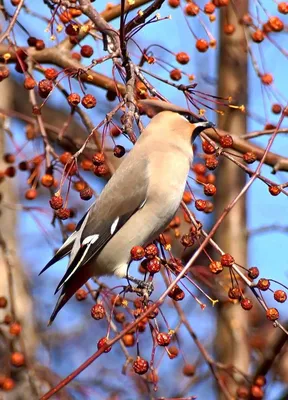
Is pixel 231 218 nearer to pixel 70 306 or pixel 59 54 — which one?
pixel 59 54

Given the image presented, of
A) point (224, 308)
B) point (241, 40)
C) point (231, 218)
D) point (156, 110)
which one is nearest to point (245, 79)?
point (241, 40)

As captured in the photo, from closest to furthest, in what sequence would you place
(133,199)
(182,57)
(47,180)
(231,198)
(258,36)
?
(133,199)
(47,180)
(182,57)
(258,36)
(231,198)

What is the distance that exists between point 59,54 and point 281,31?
3.06ft

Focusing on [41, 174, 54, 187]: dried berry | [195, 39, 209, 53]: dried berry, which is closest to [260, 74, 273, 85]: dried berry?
[195, 39, 209, 53]: dried berry

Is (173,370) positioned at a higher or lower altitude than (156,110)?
lower

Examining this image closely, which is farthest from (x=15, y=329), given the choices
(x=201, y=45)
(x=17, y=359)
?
(x=201, y=45)

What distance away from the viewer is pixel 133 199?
9.71 feet

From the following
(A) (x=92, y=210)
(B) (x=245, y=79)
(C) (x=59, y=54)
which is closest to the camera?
(A) (x=92, y=210)

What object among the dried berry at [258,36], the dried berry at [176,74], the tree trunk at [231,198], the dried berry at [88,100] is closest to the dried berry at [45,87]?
the dried berry at [88,100]

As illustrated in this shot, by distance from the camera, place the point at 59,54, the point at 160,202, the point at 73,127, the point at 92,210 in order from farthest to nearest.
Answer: the point at 73,127
the point at 59,54
the point at 92,210
the point at 160,202

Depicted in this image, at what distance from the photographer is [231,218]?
172 inches

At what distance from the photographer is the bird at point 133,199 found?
9.47 feet

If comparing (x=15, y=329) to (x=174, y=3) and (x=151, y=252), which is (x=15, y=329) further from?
(x=174, y=3)

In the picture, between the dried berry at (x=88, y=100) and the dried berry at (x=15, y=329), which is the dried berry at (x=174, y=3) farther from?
the dried berry at (x=15, y=329)
